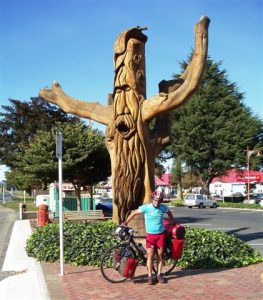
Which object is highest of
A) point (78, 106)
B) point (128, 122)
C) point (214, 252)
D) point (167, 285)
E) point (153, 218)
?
point (78, 106)

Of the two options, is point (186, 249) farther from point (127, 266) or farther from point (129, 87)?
point (129, 87)

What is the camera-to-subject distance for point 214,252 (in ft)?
32.9

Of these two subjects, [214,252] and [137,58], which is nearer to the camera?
[214,252]

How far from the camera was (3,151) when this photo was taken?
47.4 metres

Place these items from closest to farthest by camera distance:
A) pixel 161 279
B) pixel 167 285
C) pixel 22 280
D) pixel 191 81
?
pixel 167 285 → pixel 161 279 → pixel 22 280 → pixel 191 81

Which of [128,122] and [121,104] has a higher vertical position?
[121,104]

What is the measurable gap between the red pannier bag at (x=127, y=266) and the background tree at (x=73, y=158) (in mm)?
15950

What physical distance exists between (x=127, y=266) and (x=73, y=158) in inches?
664

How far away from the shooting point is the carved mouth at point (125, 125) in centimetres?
1175

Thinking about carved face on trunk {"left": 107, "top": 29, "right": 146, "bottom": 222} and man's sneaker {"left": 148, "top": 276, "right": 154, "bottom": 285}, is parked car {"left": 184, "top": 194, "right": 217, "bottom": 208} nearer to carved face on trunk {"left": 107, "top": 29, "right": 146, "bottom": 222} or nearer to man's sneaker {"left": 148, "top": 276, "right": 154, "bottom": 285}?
carved face on trunk {"left": 107, "top": 29, "right": 146, "bottom": 222}

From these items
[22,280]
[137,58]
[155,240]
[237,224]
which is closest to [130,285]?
[155,240]

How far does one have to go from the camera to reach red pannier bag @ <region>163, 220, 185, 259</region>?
8.50m

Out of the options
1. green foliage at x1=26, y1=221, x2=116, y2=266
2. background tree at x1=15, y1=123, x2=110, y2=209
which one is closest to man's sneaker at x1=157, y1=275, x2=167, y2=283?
green foliage at x1=26, y1=221, x2=116, y2=266

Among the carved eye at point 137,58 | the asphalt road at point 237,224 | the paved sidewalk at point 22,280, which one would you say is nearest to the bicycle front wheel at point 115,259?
the paved sidewalk at point 22,280
